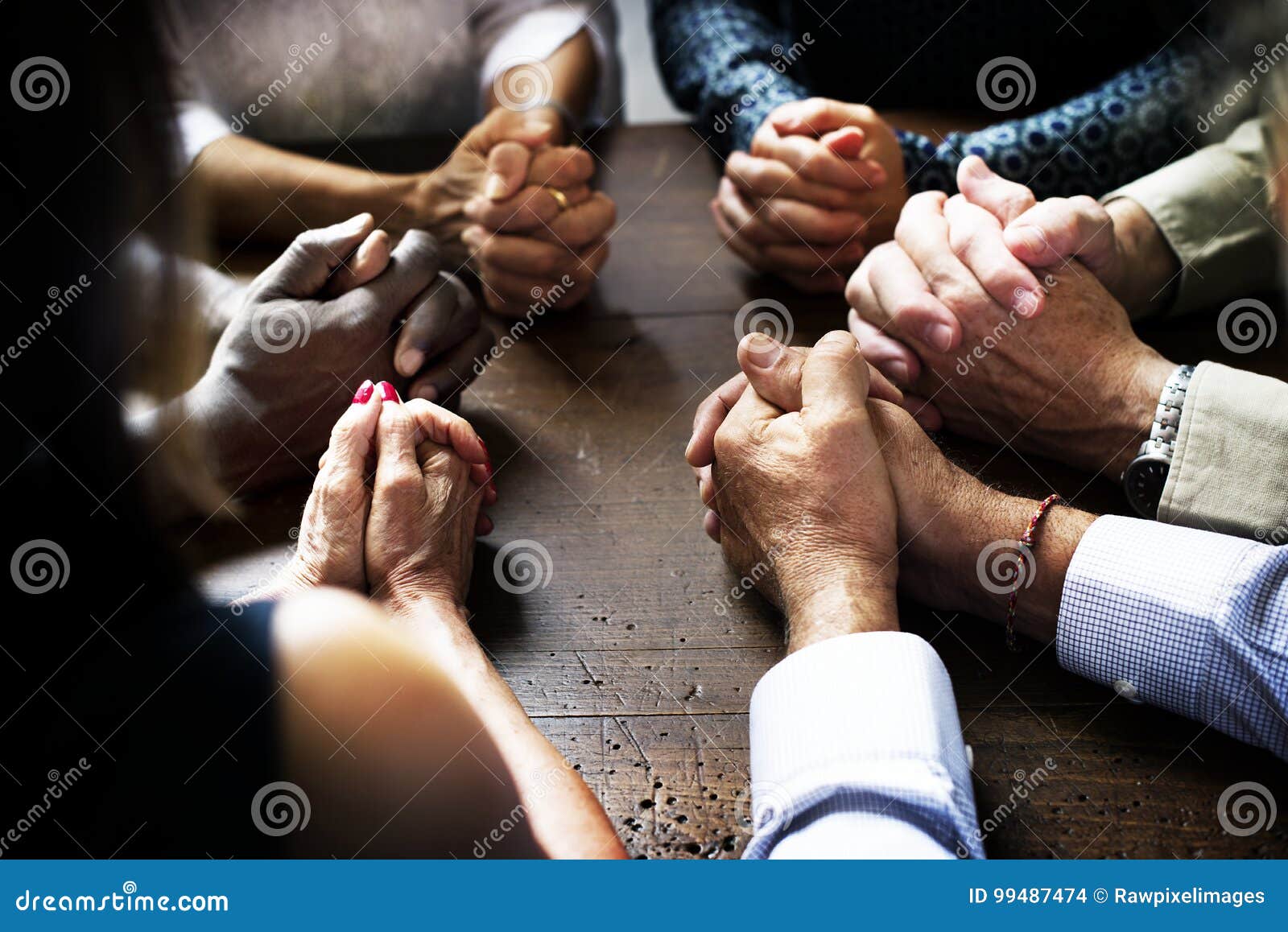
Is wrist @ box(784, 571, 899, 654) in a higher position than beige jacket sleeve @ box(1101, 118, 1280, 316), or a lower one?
lower

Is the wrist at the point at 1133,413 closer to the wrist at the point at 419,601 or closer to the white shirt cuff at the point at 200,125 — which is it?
the wrist at the point at 419,601

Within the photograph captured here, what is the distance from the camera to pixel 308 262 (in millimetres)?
1194

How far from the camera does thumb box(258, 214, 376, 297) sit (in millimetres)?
1189

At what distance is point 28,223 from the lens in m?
0.60

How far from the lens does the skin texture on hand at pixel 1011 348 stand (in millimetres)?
1157

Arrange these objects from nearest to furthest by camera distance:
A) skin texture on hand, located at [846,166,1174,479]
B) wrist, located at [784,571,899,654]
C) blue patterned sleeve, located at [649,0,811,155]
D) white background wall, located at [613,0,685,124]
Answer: wrist, located at [784,571,899,654] < skin texture on hand, located at [846,166,1174,479] < blue patterned sleeve, located at [649,0,811,155] < white background wall, located at [613,0,685,124]

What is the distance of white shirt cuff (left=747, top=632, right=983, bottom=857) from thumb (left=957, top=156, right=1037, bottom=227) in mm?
642

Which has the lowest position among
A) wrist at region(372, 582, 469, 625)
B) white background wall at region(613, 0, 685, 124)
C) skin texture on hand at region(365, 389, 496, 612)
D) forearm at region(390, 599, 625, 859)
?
white background wall at region(613, 0, 685, 124)

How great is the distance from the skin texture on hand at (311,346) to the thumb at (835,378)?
491 mm

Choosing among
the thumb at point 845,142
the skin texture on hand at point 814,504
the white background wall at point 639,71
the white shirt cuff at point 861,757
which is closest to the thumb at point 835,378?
the skin texture on hand at point 814,504

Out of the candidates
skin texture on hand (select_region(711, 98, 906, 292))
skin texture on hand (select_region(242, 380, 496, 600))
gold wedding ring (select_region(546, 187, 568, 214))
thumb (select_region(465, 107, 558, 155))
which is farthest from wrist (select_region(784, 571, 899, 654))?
thumb (select_region(465, 107, 558, 155))

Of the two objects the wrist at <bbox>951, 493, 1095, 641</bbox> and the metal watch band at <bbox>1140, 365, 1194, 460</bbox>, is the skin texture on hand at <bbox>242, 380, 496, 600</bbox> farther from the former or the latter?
the metal watch band at <bbox>1140, 365, 1194, 460</bbox>

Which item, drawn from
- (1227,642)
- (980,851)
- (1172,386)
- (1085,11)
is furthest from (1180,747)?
(1085,11)

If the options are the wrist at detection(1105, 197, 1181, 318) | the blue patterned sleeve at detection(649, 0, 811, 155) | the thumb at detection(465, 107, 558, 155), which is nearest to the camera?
the wrist at detection(1105, 197, 1181, 318)
